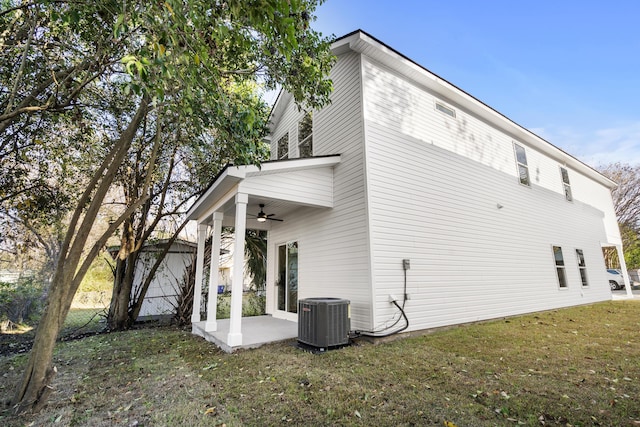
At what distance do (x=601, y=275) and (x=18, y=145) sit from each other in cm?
1900

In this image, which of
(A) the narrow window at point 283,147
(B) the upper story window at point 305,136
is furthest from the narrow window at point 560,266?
(A) the narrow window at point 283,147

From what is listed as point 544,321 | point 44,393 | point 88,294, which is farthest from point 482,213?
point 88,294

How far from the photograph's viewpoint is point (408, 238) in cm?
603

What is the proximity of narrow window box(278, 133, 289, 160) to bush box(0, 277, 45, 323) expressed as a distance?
8257mm

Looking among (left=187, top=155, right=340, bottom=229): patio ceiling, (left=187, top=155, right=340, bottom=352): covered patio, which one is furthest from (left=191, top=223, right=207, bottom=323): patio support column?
(left=187, top=155, right=340, bottom=229): patio ceiling

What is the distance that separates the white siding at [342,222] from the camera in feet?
18.5

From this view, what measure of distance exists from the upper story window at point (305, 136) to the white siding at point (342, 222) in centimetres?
32

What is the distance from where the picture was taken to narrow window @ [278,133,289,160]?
375 inches

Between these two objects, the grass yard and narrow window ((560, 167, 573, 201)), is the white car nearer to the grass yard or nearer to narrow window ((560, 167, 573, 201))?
narrow window ((560, 167, 573, 201))

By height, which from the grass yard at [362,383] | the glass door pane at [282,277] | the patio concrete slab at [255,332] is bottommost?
the grass yard at [362,383]

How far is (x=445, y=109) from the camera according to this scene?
→ 25.7 ft

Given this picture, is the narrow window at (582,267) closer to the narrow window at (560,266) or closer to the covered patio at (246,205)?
the narrow window at (560,266)

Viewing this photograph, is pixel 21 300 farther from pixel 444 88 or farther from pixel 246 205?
pixel 444 88

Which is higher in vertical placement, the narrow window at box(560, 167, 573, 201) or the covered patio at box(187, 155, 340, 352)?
the narrow window at box(560, 167, 573, 201)
